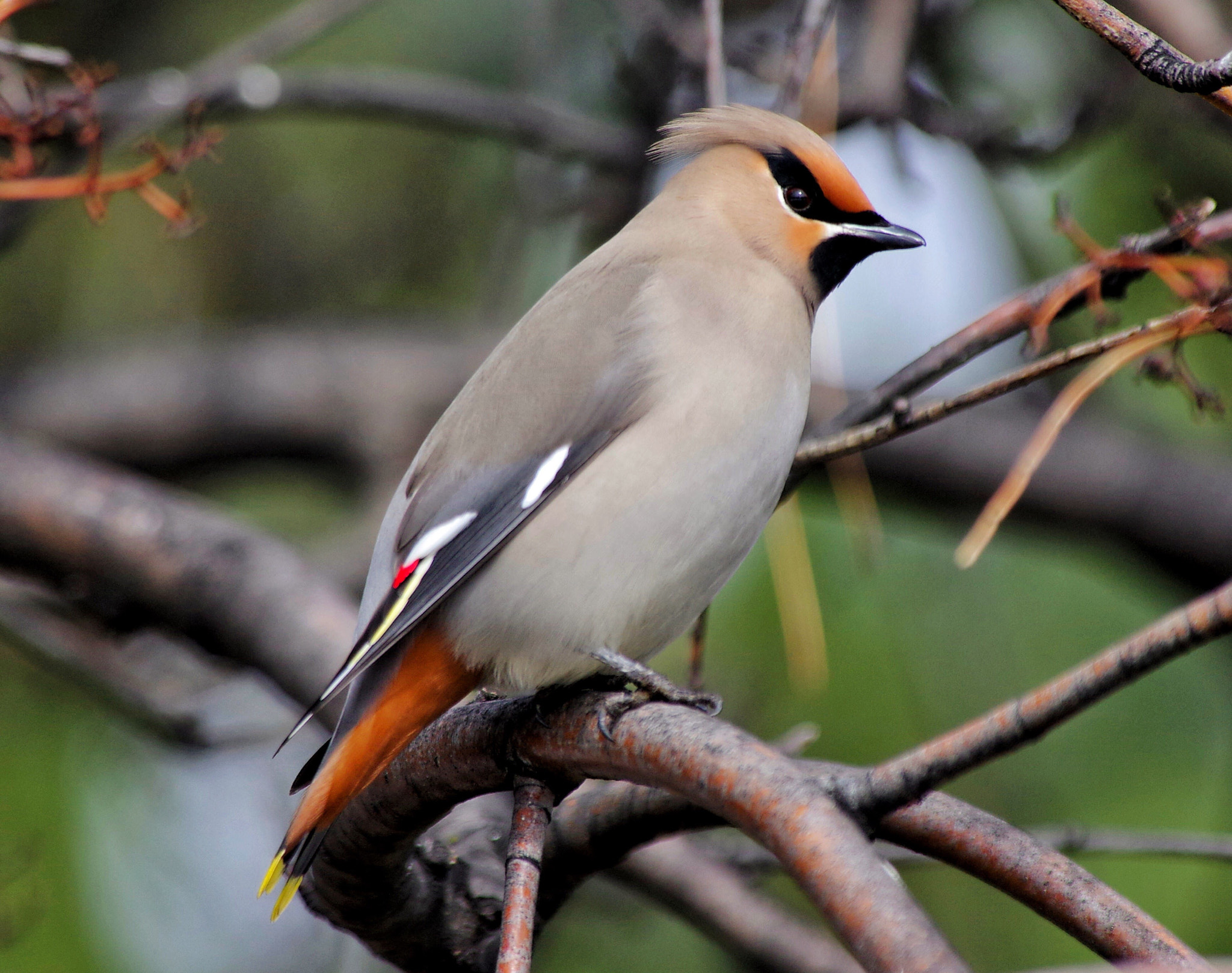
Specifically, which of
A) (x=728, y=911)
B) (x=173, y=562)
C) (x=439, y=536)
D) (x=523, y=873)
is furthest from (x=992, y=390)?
(x=173, y=562)

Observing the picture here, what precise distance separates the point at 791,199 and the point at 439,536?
891mm

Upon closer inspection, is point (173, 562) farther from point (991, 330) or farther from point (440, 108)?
point (991, 330)

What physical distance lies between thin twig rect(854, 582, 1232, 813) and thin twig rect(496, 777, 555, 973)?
0.36 metres

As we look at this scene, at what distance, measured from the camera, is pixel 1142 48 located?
151 centimetres

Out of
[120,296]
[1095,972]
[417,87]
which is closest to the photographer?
[1095,972]

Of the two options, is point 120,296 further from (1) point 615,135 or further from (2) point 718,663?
(2) point 718,663

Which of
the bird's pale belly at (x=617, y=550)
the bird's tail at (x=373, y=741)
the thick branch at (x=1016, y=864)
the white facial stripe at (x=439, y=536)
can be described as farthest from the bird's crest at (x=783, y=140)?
the thick branch at (x=1016, y=864)

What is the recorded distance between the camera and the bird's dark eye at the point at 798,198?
8.57 feet

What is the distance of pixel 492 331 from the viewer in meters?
4.35

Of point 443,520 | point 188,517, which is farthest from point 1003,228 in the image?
point 443,520

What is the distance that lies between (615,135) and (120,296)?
194cm

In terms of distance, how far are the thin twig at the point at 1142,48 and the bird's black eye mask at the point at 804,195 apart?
3.40ft

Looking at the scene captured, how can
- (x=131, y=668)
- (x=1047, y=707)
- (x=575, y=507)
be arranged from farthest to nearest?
1. (x=131, y=668)
2. (x=575, y=507)
3. (x=1047, y=707)

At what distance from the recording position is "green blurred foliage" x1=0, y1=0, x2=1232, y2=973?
3842 mm
